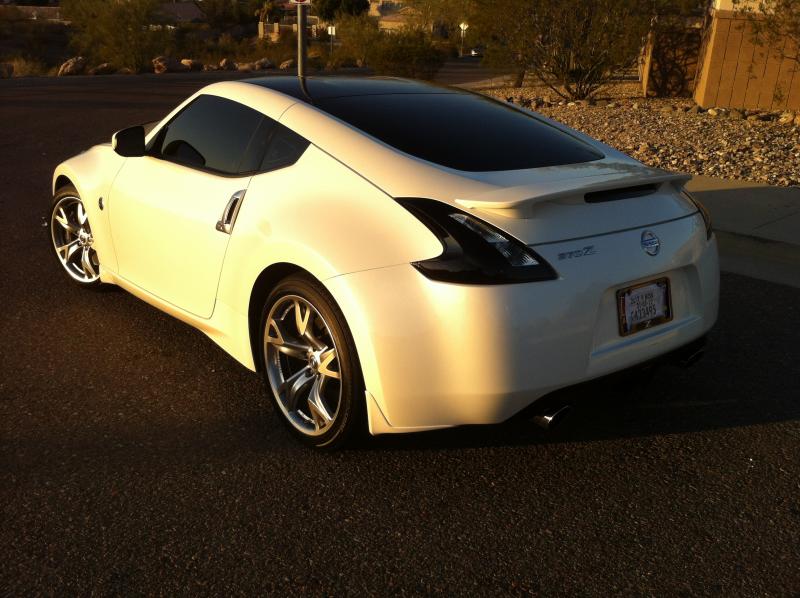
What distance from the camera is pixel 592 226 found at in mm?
3307

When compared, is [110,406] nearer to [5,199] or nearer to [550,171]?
[550,171]

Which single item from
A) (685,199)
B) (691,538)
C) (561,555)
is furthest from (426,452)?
(685,199)

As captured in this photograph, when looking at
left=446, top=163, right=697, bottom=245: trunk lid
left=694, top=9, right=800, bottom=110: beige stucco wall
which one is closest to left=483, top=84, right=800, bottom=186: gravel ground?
left=694, top=9, right=800, bottom=110: beige stucco wall

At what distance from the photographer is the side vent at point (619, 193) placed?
343 cm

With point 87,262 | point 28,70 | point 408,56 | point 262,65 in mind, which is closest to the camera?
point 87,262

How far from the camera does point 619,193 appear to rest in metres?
3.56

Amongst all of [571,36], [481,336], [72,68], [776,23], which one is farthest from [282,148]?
[72,68]

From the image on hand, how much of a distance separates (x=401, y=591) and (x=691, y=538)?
1127 mm

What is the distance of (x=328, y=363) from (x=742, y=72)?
49.8 feet

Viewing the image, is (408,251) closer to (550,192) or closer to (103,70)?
(550,192)

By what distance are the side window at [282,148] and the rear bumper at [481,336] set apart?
31.6 inches

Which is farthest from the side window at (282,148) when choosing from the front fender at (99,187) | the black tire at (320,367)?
the front fender at (99,187)

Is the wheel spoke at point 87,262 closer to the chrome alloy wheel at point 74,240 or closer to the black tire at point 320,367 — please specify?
the chrome alloy wheel at point 74,240

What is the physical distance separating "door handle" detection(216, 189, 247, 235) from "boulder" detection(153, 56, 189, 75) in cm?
3225
